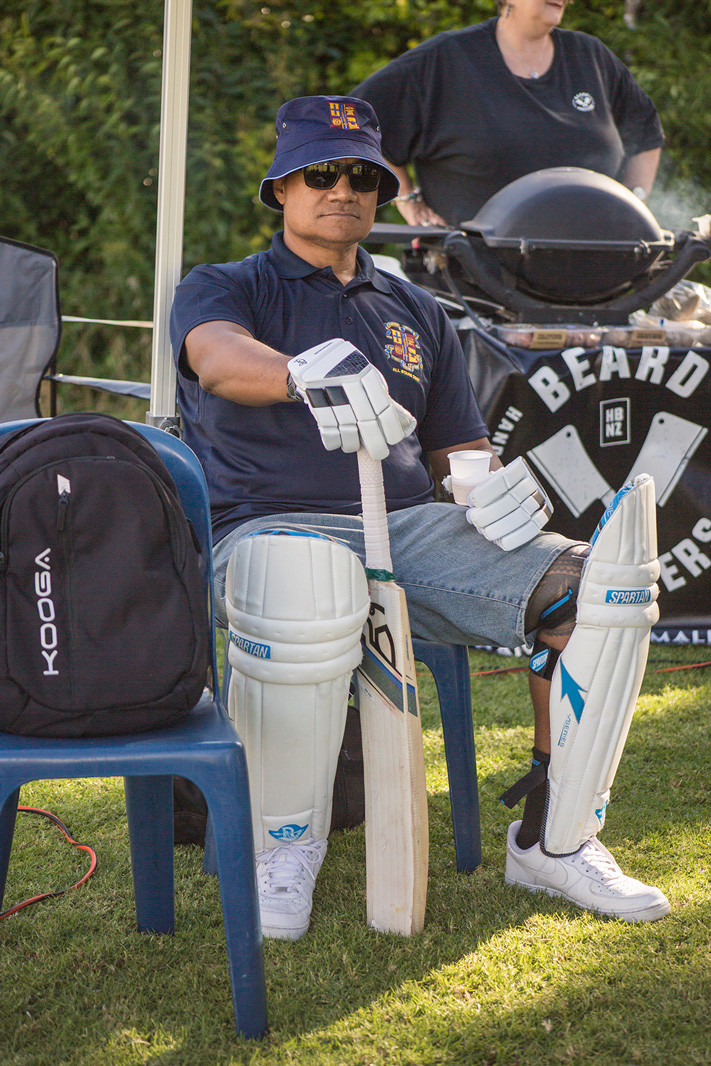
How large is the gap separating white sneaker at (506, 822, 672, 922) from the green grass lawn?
23 millimetres

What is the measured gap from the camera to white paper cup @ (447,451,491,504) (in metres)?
1.69

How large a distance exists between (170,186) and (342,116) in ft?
1.44

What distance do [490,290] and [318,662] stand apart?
60.7 inches

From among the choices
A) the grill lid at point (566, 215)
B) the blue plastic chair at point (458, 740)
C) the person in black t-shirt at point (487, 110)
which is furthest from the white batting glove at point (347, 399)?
the person in black t-shirt at point (487, 110)

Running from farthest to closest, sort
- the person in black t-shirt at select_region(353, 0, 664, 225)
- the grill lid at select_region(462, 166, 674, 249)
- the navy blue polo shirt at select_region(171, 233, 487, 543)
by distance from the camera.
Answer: the person in black t-shirt at select_region(353, 0, 664, 225) < the grill lid at select_region(462, 166, 674, 249) < the navy blue polo shirt at select_region(171, 233, 487, 543)

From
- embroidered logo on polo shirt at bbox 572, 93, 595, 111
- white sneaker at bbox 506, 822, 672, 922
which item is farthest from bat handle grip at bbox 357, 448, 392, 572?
embroidered logo on polo shirt at bbox 572, 93, 595, 111

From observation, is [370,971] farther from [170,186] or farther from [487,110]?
[487,110]

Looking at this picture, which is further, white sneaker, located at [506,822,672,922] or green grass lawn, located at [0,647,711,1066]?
white sneaker, located at [506,822,672,922]

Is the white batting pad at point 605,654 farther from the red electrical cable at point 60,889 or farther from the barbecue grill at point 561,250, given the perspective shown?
the barbecue grill at point 561,250

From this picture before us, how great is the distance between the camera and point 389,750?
59.8 inches

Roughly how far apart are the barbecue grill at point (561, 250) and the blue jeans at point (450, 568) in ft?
3.70

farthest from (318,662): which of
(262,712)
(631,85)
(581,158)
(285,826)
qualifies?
(631,85)

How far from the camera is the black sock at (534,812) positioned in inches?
64.9

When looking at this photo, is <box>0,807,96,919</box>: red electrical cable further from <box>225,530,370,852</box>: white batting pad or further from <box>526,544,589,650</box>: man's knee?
<box>526,544,589,650</box>: man's knee
